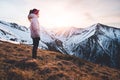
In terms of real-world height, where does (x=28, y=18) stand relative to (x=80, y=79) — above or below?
above

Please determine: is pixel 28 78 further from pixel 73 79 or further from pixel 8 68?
pixel 73 79

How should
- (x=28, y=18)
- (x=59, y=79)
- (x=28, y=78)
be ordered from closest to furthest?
(x=28, y=78) < (x=59, y=79) < (x=28, y=18)

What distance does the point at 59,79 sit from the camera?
37.1 ft

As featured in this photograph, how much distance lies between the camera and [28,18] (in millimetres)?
15914

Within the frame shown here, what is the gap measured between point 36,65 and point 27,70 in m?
1.32

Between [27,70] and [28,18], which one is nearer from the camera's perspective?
Result: [27,70]

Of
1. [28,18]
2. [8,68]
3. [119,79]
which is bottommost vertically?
[119,79]

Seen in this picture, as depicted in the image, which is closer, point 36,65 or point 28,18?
point 36,65

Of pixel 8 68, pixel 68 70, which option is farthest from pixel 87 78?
pixel 8 68

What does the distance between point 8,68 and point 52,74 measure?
7.99ft

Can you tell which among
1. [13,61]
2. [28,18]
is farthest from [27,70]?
[28,18]

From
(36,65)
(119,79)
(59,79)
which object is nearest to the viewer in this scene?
(59,79)

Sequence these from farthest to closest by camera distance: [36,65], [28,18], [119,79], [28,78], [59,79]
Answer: [28,18] → [119,79] → [36,65] → [59,79] → [28,78]

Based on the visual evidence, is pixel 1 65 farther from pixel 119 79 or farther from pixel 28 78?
pixel 119 79
